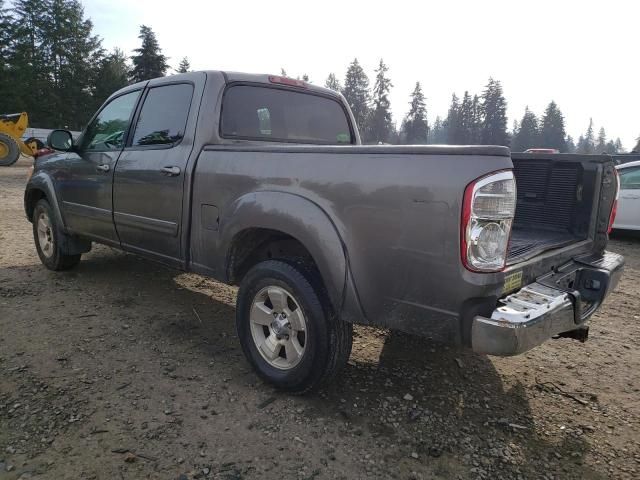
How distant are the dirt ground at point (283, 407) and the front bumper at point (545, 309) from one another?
25.8 inches

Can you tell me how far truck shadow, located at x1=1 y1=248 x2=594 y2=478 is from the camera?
2355mm

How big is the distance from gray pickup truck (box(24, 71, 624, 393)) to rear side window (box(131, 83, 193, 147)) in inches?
0.7

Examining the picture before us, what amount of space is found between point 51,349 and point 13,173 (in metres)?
17.4

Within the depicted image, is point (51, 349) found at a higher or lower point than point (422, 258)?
lower

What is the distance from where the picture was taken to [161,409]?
8.72ft

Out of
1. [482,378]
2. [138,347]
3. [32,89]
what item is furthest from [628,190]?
[32,89]

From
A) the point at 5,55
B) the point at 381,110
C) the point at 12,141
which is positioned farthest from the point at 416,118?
the point at 12,141

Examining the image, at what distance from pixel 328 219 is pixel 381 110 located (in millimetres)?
78307

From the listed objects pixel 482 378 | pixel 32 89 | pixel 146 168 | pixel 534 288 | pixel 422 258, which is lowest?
pixel 482 378

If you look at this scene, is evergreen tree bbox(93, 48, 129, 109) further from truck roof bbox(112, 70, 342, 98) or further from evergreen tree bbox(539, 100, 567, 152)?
evergreen tree bbox(539, 100, 567, 152)

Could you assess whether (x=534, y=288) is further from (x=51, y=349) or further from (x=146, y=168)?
(x=51, y=349)

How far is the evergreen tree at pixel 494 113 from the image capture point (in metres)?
76.6

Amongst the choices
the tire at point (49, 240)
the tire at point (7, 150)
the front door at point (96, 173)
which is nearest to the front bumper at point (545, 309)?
the front door at point (96, 173)

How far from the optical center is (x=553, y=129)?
85188 mm
